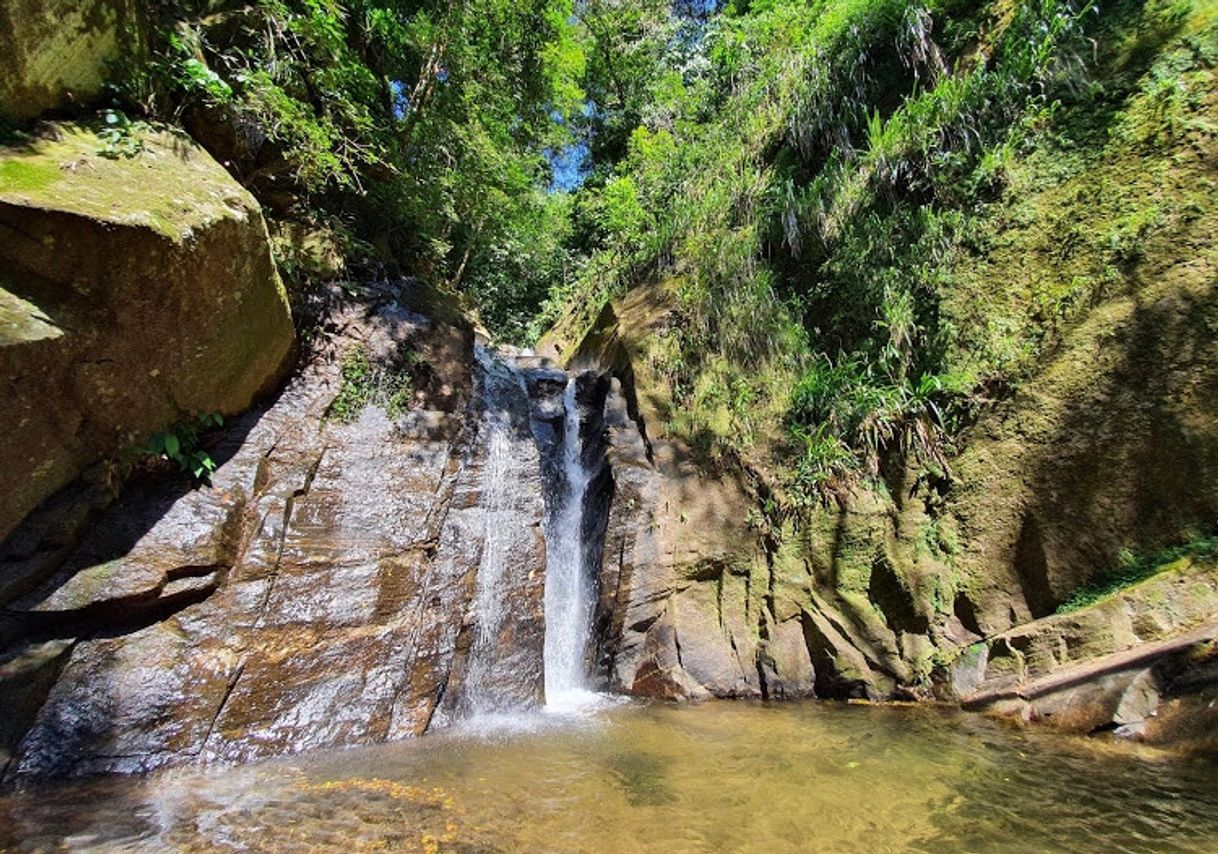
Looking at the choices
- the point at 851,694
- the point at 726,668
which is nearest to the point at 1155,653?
the point at 851,694

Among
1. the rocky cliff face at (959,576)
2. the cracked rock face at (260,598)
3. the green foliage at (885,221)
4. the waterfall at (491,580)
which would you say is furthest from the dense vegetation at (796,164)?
the cracked rock face at (260,598)

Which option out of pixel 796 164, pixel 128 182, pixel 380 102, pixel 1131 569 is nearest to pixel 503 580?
pixel 128 182

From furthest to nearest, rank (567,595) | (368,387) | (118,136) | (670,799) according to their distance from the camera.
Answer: (567,595) < (368,387) < (118,136) < (670,799)

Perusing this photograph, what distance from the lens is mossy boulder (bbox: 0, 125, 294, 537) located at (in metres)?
4.21

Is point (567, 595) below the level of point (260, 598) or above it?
above

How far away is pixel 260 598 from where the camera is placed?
5.30m

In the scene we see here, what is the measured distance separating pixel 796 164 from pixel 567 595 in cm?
830

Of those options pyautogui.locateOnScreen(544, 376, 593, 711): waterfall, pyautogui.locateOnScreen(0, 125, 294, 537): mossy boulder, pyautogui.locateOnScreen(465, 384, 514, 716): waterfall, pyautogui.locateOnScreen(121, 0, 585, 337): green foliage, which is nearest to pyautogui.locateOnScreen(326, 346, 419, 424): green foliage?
pyautogui.locateOnScreen(465, 384, 514, 716): waterfall

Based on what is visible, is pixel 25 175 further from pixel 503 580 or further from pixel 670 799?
pixel 670 799

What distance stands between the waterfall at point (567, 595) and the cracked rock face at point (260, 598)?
932mm

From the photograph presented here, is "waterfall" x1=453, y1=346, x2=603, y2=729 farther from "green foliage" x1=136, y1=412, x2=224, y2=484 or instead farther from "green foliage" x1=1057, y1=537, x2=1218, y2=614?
"green foliage" x1=1057, y1=537, x2=1218, y2=614

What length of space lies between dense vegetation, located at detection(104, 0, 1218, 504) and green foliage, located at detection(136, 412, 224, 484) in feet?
8.01

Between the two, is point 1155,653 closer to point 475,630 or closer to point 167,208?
point 475,630

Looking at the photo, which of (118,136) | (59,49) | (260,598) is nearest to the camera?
(59,49)
